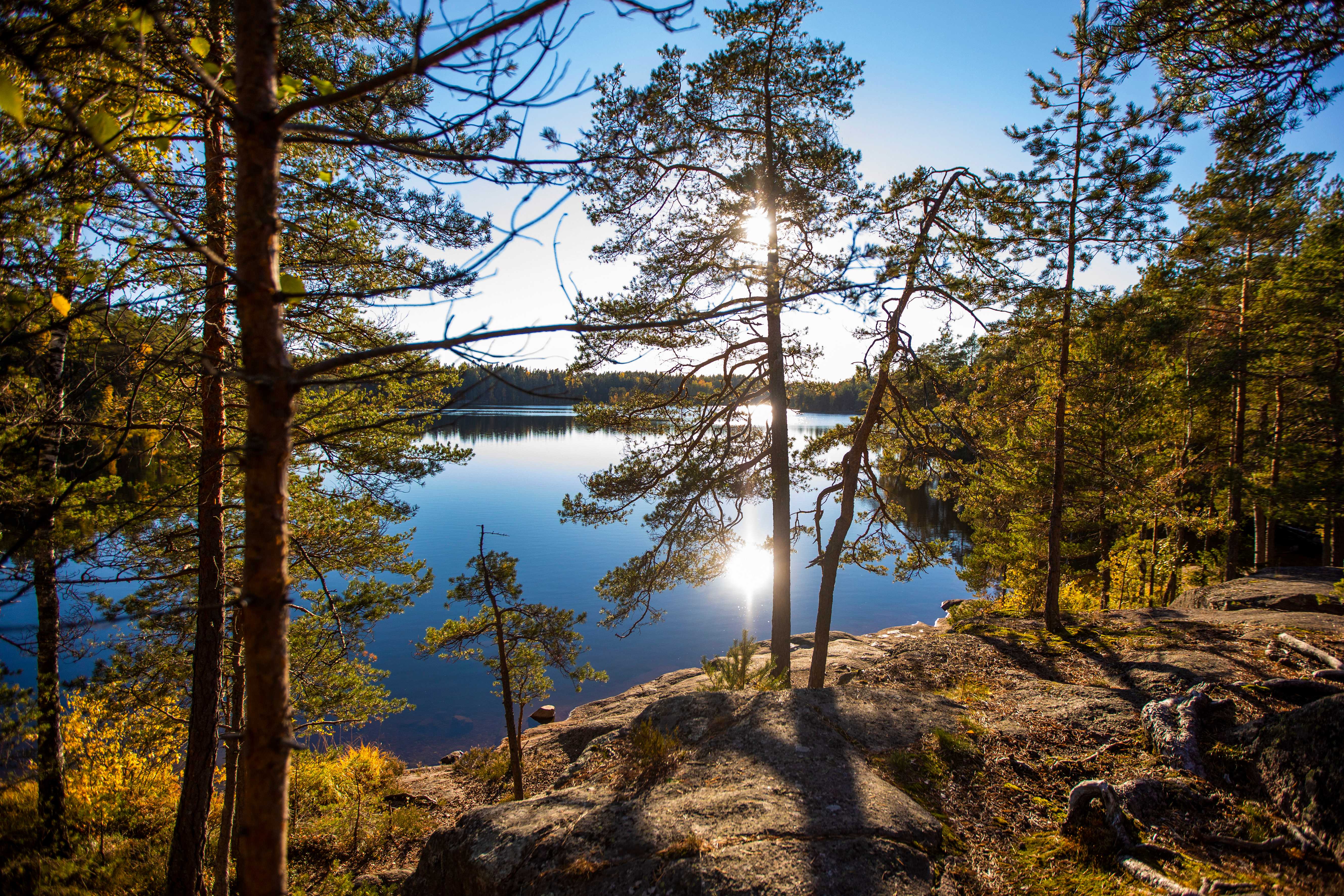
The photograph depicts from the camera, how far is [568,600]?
25578 millimetres

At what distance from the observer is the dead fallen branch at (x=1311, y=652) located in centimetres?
662

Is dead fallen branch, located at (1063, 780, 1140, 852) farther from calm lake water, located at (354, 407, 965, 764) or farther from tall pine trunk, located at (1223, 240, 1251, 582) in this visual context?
tall pine trunk, located at (1223, 240, 1251, 582)

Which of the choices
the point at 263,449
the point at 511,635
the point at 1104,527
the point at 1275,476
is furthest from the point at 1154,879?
the point at 1104,527

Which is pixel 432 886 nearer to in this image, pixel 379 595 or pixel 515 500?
pixel 379 595

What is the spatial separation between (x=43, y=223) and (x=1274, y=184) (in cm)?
1714

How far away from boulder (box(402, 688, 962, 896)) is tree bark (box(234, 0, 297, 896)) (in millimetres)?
2514

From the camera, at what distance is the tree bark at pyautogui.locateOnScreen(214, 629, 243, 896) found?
675 cm

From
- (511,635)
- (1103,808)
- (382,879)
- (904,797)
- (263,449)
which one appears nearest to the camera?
(263,449)

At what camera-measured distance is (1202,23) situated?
484cm

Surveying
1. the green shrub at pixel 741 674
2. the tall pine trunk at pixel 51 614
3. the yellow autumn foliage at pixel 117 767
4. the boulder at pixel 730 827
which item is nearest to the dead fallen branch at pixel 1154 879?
the boulder at pixel 730 827

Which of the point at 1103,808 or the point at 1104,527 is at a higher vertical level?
the point at 1103,808

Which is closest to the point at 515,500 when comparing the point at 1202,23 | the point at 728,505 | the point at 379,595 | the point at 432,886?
the point at 728,505

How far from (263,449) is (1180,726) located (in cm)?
671

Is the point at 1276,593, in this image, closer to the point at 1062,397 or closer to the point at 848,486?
the point at 1062,397
